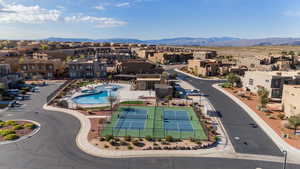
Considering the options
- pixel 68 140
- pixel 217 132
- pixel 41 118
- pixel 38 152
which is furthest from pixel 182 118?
pixel 41 118

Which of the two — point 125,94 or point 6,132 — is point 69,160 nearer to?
point 6,132

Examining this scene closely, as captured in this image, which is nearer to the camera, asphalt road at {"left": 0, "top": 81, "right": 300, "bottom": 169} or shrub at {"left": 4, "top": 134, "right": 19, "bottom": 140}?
asphalt road at {"left": 0, "top": 81, "right": 300, "bottom": 169}

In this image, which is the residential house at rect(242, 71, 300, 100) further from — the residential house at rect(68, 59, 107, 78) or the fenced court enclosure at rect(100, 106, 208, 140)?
the residential house at rect(68, 59, 107, 78)

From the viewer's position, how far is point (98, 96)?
171ft

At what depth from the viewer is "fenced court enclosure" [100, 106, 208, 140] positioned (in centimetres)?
2922

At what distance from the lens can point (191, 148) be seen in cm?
2498

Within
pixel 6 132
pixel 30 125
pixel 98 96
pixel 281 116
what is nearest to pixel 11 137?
pixel 6 132

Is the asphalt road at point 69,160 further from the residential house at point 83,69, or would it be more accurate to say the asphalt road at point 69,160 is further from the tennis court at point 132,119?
the residential house at point 83,69

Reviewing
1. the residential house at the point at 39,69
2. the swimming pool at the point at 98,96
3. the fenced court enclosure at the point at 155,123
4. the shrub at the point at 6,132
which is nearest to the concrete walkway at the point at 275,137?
the fenced court enclosure at the point at 155,123

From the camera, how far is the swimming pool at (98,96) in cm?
4675

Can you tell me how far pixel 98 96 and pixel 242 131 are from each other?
36.2 m

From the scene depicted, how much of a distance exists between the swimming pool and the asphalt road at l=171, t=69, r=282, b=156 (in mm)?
26632

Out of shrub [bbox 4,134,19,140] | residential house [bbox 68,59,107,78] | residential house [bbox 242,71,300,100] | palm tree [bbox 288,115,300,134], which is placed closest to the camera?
shrub [bbox 4,134,19,140]

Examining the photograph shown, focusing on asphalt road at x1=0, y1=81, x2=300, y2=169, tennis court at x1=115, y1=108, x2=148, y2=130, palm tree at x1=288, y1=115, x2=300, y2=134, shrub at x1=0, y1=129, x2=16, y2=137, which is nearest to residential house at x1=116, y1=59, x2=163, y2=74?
tennis court at x1=115, y1=108, x2=148, y2=130
